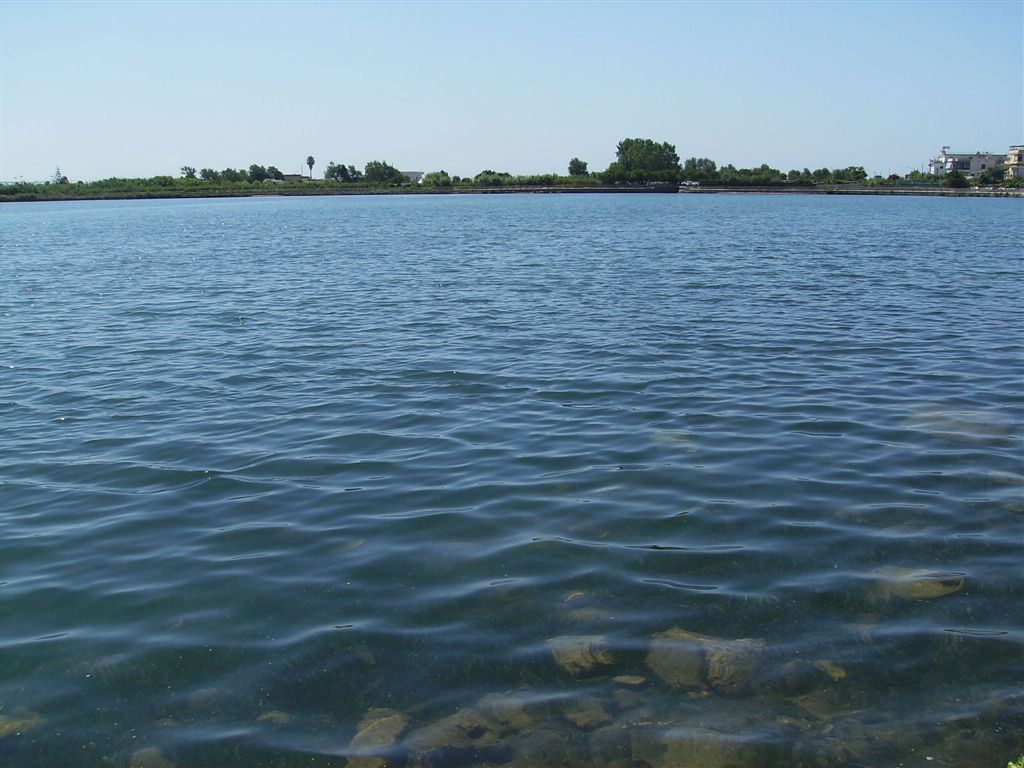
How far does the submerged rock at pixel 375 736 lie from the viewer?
18.6 feet

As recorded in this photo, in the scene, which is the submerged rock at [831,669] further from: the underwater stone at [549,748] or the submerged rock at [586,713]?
the underwater stone at [549,748]

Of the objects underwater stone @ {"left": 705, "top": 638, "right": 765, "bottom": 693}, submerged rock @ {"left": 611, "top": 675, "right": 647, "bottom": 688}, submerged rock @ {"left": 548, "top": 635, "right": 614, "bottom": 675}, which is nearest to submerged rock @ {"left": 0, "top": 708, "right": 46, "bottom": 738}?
submerged rock @ {"left": 548, "top": 635, "right": 614, "bottom": 675}

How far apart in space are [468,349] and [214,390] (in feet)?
17.7

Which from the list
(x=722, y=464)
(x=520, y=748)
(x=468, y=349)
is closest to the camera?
(x=520, y=748)

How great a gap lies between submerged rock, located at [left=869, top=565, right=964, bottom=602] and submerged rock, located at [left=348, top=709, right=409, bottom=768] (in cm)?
435

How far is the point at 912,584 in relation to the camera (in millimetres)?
7762

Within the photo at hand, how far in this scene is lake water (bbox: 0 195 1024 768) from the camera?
19.8 feet

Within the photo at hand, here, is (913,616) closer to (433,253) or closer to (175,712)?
(175,712)

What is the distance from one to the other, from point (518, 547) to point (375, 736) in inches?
122

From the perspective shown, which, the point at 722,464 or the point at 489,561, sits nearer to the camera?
A: the point at 489,561

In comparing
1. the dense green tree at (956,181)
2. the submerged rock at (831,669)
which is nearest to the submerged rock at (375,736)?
the submerged rock at (831,669)

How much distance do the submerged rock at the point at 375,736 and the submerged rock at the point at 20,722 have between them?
96.2 inches

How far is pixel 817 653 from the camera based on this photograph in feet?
22.0

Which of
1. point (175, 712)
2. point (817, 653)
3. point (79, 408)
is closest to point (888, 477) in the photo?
point (817, 653)
